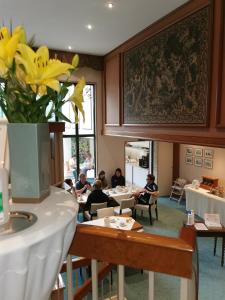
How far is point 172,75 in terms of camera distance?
14.1ft

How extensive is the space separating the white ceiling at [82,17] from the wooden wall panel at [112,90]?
31.5 inches

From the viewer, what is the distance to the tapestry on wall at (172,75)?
3686mm

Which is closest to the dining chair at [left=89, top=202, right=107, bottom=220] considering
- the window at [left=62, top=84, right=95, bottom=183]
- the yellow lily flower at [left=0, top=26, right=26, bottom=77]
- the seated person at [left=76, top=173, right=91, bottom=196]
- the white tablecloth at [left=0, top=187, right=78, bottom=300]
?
the seated person at [left=76, top=173, right=91, bottom=196]

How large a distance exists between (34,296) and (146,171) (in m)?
8.56

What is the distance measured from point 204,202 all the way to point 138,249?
6.17 metres

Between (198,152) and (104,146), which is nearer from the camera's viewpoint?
(104,146)

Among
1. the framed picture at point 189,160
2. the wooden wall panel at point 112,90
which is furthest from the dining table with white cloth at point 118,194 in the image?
the framed picture at point 189,160

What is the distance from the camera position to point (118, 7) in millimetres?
3963

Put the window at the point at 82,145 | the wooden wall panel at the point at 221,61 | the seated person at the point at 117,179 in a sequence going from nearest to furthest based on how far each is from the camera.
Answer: the wooden wall panel at the point at 221,61 < the window at the point at 82,145 < the seated person at the point at 117,179

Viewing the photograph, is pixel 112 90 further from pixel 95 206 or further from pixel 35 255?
pixel 35 255

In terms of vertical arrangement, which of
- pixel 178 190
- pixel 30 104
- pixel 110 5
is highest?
pixel 110 5

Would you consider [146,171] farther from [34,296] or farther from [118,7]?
[34,296]

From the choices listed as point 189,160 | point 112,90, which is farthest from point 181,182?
point 112,90

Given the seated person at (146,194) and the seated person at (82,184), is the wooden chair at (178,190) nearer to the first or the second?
the seated person at (146,194)
